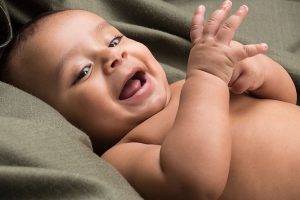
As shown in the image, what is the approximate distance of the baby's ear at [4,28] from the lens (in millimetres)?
1003

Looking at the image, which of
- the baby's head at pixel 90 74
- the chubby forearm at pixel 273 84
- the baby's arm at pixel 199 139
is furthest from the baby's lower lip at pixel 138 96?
the chubby forearm at pixel 273 84

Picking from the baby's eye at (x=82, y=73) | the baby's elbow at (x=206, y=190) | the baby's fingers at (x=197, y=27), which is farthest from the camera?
the baby's eye at (x=82, y=73)

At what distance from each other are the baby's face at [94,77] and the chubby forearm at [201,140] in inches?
7.0

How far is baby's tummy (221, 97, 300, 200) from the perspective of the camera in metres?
0.78

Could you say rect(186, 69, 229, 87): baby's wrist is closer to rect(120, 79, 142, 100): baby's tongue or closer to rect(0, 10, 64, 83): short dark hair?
rect(120, 79, 142, 100): baby's tongue

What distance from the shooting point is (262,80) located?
0.92 m

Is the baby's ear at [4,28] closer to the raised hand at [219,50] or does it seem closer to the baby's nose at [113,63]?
the baby's nose at [113,63]

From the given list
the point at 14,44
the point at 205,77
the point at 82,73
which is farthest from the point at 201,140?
the point at 14,44

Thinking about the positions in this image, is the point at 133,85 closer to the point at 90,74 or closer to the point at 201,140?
the point at 90,74

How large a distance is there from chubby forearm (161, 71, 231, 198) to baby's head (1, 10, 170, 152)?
181 millimetres

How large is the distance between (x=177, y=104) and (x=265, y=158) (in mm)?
202

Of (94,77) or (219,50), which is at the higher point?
(219,50)

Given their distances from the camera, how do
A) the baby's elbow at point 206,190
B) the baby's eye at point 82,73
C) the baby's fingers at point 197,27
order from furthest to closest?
the baby's eye at point 82,73 → the baby's fingers at point 197,27 → the baby's elbow at point 206,190

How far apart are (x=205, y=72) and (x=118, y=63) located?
0.69ft
